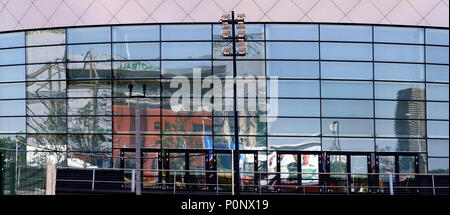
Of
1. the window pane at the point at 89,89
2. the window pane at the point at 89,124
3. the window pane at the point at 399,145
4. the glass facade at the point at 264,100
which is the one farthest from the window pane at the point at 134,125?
the window pane at the point at 399,145

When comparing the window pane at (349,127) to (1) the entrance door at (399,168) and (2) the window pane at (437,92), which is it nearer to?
(1) the entrance door at (399,168)

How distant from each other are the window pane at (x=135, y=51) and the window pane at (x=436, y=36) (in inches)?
569

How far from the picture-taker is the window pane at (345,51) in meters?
25.2

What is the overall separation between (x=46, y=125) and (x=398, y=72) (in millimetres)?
19035

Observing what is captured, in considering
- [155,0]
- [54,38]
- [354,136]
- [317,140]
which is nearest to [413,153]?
[354,136]

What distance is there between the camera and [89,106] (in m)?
25.6

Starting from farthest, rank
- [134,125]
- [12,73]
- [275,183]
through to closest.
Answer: [12,73] → [134,125] → [275,183]

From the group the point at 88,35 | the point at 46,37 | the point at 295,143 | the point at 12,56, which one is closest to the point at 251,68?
the point at 295,143

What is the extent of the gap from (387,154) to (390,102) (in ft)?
8.92

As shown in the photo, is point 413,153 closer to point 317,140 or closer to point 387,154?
point 387,154

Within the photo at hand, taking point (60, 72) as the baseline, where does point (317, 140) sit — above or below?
below

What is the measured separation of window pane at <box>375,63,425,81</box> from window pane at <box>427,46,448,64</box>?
882mm

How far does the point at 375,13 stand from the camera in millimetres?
25078

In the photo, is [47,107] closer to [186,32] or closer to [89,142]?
[89,142]
